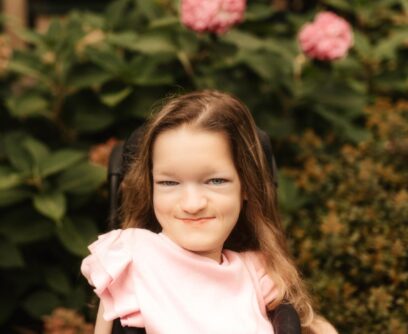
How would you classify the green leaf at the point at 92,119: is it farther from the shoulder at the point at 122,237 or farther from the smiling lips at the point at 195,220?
the smiling lips at the point at 195,220

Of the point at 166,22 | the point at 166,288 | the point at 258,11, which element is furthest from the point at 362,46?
the point at 166,288

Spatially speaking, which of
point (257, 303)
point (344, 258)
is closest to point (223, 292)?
point (257, 303)

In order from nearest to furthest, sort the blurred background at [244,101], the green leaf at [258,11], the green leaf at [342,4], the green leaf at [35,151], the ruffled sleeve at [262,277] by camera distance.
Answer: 1. the ruffled sleeve at [262,277]
2. the blurred background at [244,101]
3. the green leaf at [35,151]
4. the green leaf at [258,11]
5. the green leaf at [342,4]

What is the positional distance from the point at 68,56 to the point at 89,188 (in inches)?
28.5

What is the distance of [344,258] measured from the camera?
2875mm

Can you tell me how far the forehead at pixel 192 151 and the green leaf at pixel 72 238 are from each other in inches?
53.7

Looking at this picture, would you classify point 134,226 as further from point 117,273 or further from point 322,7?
point 322,7

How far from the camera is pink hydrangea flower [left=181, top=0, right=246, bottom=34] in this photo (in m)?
3.07

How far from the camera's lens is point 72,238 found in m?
3.25

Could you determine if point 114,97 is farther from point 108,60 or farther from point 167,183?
point 167,183

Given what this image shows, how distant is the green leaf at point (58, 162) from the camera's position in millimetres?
3156

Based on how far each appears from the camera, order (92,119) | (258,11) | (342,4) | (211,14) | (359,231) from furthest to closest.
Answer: (342,4), (258,11), (92,119), (211,14), (359,231)

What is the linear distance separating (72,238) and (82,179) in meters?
0.27

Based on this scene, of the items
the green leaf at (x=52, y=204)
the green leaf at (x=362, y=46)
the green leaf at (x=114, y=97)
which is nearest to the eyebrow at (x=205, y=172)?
the green leaf at (x=52, y=204)
